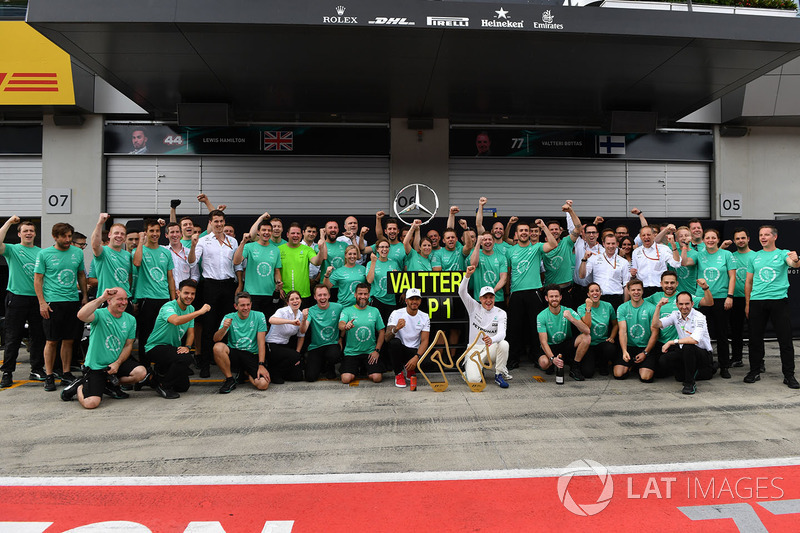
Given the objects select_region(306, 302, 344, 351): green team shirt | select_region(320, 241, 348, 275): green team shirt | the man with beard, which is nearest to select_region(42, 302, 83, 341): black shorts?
select_region(306, 302, 344, 351): green team shirt

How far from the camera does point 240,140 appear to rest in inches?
500

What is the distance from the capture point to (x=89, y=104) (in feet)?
40.0

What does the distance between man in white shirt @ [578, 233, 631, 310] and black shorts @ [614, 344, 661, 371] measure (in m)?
0.76

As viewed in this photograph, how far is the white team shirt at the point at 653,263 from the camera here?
7656 millimetres

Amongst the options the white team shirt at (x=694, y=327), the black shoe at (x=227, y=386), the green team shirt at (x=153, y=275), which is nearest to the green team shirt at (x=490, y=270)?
the white team shirt at (x=694, y=327)

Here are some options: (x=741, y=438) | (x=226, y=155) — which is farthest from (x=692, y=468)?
(x=226, y=155)

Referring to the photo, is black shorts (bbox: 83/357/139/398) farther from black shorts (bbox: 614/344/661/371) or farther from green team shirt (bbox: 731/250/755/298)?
green team shirt (bbox: 731/250/755/298)

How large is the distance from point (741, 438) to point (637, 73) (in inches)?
309

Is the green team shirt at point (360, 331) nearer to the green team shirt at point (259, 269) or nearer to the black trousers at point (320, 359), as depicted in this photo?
the black trousers at point (320, 359)

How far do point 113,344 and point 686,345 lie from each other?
7.22m

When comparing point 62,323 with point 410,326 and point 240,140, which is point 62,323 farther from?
point 240,140

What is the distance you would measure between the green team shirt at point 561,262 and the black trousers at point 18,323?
24.3 feet

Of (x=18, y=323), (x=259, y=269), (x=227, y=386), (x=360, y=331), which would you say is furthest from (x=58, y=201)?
(x=360, y=331)

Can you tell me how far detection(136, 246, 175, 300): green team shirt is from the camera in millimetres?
6945
